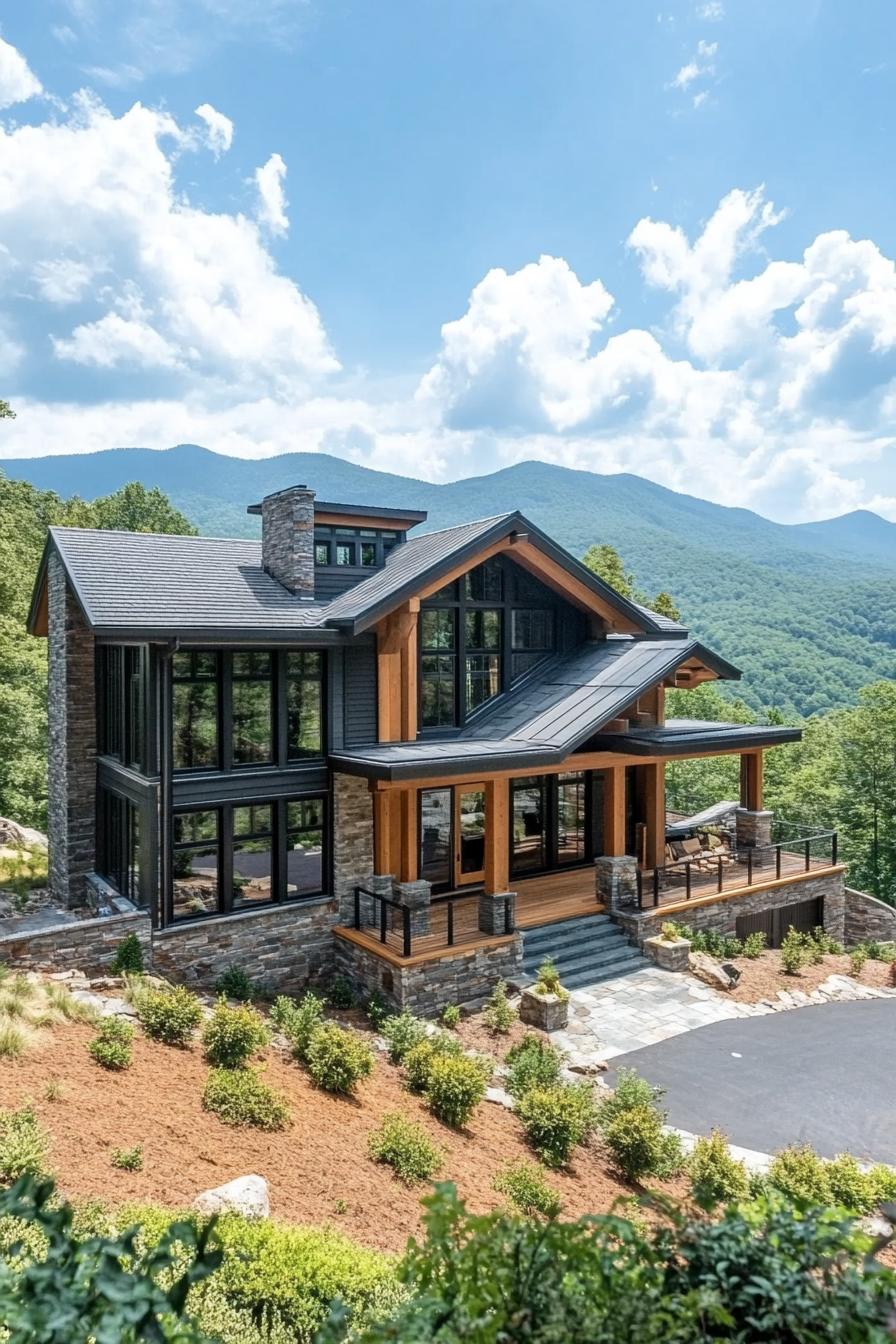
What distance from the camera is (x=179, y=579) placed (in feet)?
41.3

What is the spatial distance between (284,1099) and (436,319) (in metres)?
24.4

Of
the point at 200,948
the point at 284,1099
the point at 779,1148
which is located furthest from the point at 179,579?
the point at 779,1148

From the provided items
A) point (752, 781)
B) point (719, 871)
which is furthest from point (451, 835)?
point (752, 781)

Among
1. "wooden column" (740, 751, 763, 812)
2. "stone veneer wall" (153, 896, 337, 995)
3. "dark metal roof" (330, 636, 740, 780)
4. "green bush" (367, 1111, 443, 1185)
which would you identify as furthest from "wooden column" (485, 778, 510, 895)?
"wooden column" (740, 751, 763, 812)

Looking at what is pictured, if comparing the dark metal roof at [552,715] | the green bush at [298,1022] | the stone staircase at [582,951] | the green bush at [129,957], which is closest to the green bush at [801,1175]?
the green bush at [298,1022]

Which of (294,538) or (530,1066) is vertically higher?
(294,538)

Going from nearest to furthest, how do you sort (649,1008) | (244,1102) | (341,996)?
(244,1102), (341,996), (649,1008)

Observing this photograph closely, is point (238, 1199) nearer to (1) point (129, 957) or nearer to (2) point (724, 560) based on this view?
(1) point (129, 957)

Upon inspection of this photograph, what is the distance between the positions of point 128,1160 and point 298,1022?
3202 millimetres

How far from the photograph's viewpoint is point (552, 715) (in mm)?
13445

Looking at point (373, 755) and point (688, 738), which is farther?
point (688, 738)

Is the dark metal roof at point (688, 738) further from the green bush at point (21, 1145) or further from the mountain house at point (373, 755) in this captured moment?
the green bush at point (21, 1145)

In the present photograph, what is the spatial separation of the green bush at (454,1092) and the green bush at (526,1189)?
95 centimetres

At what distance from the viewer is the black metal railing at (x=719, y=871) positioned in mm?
14328
